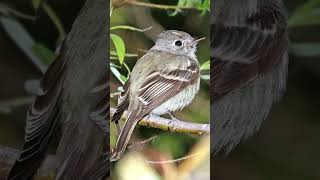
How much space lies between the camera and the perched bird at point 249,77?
205cm

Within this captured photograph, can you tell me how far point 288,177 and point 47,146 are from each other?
1.10m

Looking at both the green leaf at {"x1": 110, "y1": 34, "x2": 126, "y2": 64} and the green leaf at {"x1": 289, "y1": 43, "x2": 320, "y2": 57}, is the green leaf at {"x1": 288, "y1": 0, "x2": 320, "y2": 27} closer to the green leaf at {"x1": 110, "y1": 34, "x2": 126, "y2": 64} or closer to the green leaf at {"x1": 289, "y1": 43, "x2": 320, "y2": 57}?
the green leaf at {"x1": 289, "y1": 43, "x2": 320, "y2": 57}

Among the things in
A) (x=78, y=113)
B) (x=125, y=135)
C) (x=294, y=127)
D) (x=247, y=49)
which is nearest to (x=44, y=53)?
(x=78, y=113)

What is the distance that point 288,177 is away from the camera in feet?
6.75

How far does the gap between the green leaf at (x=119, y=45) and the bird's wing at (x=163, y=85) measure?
0.50 feet

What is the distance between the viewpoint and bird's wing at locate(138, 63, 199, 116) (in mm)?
2094

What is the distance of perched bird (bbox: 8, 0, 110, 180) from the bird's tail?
5 centimetres

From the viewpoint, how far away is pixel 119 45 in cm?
210

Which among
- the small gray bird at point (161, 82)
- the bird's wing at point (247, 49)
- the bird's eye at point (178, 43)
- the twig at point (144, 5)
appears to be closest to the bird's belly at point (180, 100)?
the small gray bird at point (161, 82)

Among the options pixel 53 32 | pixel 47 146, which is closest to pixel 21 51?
pixel 53 32

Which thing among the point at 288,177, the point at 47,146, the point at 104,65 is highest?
the point at 104,65

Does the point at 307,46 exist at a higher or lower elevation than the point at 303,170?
higher

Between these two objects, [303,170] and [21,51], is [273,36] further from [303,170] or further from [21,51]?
[21,51]

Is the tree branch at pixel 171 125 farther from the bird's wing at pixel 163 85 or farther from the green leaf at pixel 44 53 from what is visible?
the green leaf at pixel 44 53
